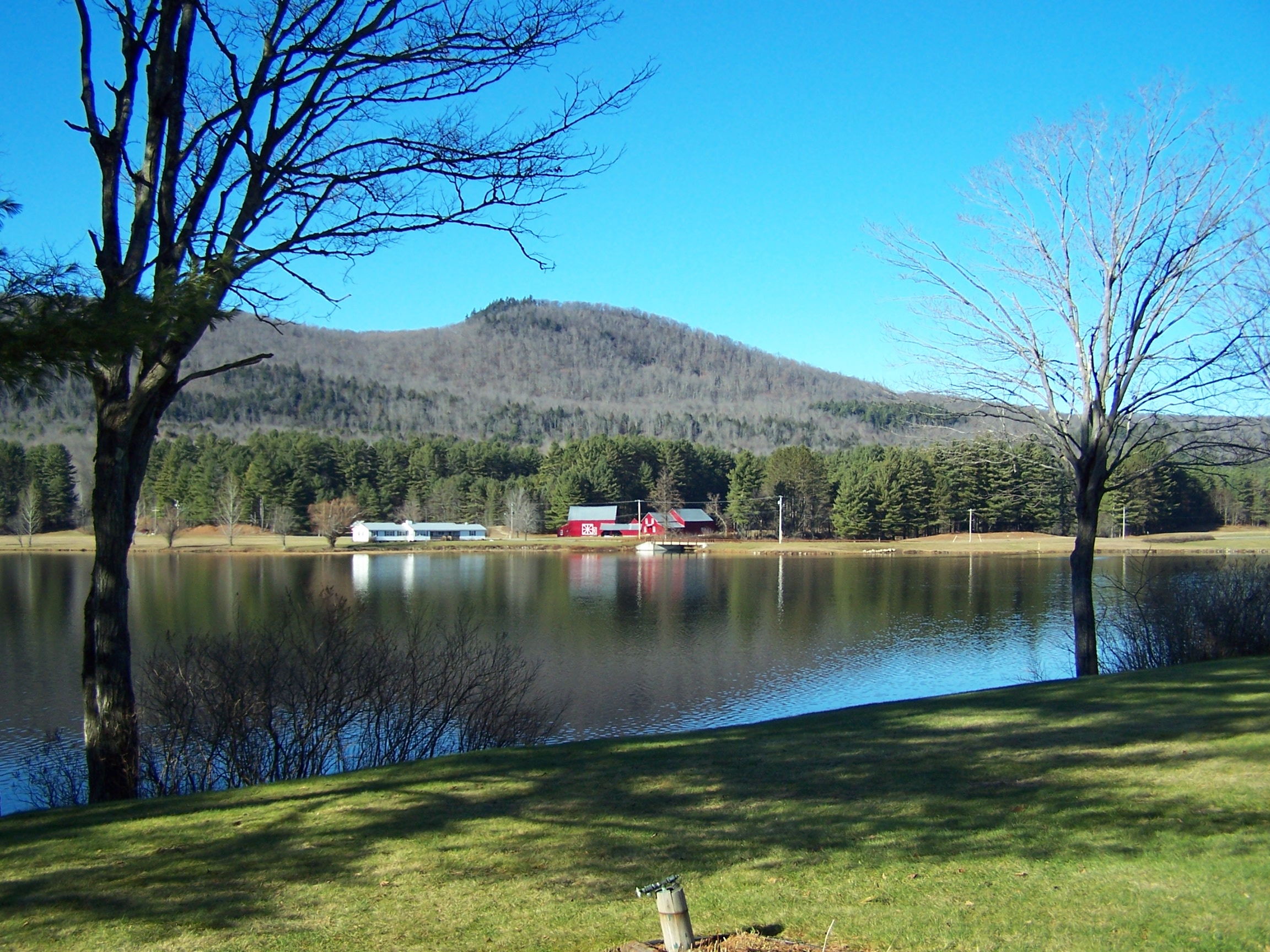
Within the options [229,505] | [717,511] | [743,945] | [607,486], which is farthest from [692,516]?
[743,945]

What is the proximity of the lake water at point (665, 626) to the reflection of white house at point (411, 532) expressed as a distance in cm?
3324

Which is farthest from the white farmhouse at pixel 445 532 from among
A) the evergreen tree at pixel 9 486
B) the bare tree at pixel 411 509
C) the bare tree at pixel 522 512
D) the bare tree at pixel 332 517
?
the evergreen tree at pixel 9 486

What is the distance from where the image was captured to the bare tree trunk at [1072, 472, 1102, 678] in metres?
14.5

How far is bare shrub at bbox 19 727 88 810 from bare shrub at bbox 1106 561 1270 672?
18078mm

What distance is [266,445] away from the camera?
110 meters

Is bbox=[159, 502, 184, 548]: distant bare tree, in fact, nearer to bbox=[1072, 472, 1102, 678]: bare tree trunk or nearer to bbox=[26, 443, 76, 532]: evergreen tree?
bbox=[26, 443, 76, 532]: evergreen tree

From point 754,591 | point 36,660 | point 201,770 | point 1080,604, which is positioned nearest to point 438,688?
point 201,770

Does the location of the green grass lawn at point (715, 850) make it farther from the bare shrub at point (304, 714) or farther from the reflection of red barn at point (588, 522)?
the reflection of red barn at point (588, 522)

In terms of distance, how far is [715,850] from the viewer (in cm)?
572

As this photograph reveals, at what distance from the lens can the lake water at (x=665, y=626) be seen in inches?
779

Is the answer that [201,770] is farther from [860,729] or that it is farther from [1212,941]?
[1212,941]

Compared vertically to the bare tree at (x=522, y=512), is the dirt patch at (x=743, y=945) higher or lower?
lower

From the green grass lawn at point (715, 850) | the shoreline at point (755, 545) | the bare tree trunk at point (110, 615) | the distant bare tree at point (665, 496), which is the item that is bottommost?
the shoreline at point (755, 545)

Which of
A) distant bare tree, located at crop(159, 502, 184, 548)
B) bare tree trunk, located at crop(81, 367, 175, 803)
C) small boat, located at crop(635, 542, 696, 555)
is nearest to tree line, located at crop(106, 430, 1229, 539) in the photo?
distant bare tree, located at crop(159, 502, 184, 548)
